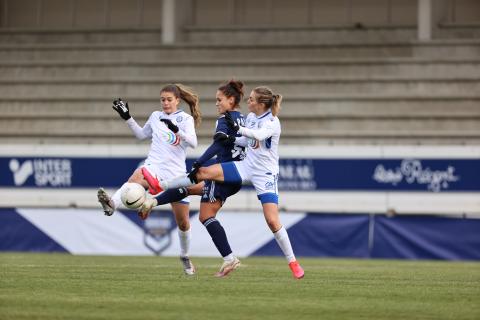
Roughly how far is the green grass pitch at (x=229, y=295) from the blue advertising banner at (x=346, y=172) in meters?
10.3

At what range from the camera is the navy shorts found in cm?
1170

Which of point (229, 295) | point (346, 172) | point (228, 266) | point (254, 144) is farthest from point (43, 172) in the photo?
point (229, 295)

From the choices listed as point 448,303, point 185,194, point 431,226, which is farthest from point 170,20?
point 448,303

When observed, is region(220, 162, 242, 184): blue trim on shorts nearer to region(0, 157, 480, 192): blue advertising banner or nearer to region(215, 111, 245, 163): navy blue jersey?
region(215, 111, 245, 163): navy blue jersey

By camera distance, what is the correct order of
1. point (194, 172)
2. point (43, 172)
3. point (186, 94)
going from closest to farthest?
point (194, 172) < point (186, 94) < point (43, 172)

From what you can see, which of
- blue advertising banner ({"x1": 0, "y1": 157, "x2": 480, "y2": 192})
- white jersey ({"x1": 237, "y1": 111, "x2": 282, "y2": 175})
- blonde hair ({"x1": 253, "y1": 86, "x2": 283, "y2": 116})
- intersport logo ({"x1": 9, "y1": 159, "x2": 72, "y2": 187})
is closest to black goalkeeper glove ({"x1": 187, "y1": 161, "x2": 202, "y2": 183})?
white jersey ({"x1": 237, "y1": 111, "x2": 282, "y2": 175})

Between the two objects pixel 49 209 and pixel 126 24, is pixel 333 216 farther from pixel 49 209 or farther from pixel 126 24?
pixel 126 24

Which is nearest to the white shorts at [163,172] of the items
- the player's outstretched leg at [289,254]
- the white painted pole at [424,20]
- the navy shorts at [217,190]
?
the navy shorts at [217,190]

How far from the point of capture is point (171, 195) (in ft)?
38.3

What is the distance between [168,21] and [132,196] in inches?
693

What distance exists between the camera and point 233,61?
2708 cm

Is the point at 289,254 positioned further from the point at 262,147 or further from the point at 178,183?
the point at 178,183

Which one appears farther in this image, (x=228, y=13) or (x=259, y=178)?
(x=228, y=13)

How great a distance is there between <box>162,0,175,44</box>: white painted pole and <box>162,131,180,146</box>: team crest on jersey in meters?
16.3
